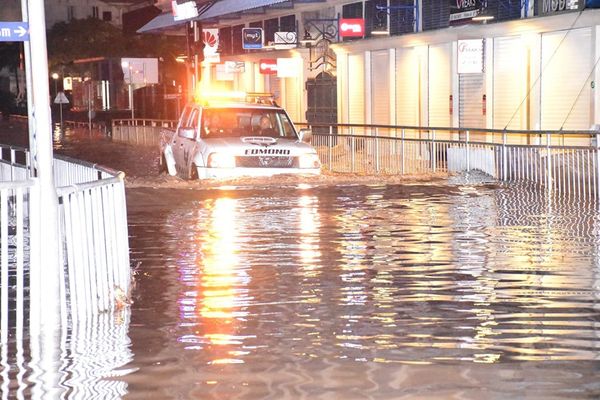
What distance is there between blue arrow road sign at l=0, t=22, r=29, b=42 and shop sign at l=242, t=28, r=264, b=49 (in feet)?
123

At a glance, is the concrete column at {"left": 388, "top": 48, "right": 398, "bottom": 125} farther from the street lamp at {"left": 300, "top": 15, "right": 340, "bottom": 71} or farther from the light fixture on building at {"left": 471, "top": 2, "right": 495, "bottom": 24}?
the light fixture on building at {"left": 471, "top": 2, "right": 495, "bottom": 24}

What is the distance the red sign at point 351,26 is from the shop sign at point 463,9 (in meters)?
5.98

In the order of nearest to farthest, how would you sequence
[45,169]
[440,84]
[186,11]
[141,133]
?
[45,169] → [440,84] → [186,11] → [141,133]

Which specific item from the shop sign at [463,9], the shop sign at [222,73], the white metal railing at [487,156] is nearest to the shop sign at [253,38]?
the shop sign at [222,73]

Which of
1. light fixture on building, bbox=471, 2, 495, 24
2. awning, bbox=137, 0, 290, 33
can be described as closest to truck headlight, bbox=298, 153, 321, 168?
light fixture on building, bbox=471, 2, 495, 24

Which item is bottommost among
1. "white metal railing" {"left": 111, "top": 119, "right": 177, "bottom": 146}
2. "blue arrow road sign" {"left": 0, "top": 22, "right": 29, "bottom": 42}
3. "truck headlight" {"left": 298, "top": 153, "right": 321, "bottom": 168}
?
"white metal railing" {"left": 111, "top": 119, "right": 177, "bottom": 146}

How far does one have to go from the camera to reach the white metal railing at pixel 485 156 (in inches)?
821

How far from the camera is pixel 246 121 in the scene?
23.0 meters

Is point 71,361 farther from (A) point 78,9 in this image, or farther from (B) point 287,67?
(A) point 78,9

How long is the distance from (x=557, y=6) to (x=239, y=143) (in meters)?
9.80

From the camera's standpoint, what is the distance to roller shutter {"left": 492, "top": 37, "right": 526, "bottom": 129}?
30.7 meters

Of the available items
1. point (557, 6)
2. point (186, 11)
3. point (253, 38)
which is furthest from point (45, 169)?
point (253, 38)

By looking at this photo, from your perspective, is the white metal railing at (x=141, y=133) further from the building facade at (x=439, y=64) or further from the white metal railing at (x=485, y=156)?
the white metal railing at (x=485, y=156)

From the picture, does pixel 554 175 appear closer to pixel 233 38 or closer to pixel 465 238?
pixel 465 238
